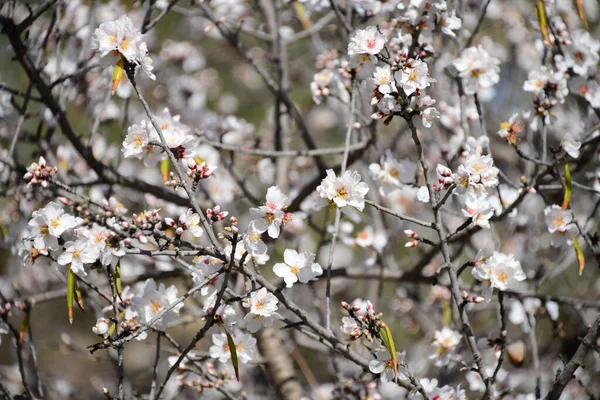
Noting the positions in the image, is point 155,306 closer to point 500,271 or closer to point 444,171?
point 444,171

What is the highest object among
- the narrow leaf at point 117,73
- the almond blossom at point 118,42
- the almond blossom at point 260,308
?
the almond blossom at point 118,42

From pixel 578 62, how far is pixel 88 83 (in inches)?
93.5

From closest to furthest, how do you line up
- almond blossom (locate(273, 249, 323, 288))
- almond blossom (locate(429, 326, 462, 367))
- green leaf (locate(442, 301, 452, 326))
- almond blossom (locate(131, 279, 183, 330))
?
almond blossom (locate(273, 249, 323, 288)) → almond blossom (locate(131, 279, 183, 330)) → almond blossom (locate(429, 326, 462, 367)) → green leaf (locate(442, 301, 452, 326))

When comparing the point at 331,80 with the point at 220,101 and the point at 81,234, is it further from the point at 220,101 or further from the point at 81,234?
the point at 220,101

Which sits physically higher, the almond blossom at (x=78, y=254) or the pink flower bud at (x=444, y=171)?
the almond blossom at (x=78, y=254)

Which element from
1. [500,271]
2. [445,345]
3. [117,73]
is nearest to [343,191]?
[500,271]

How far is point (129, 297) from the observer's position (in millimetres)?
1880

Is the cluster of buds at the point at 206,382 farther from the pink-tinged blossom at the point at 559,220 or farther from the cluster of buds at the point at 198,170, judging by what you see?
the pink-tinged blossom at the point at 559,220

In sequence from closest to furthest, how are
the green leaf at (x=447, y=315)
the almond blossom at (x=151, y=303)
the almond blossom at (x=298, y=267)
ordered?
the almond blossom at (x=298, y=267) → the almond blossom at (x=151, y=303) → the green leaf at (x=447, y=315)

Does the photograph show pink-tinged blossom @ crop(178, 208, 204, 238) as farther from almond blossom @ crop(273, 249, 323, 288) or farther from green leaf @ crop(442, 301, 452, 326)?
green leaf @ crop(442, 301, 452, 326)

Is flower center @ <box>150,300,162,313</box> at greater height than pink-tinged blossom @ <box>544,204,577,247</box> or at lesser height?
greater

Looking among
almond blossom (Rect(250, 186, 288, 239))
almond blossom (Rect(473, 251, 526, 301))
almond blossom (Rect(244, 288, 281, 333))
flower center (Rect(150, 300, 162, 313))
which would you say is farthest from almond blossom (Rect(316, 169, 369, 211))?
flower center (Rect(150, 300, 162, 313))

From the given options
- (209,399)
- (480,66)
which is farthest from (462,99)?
(209,399)

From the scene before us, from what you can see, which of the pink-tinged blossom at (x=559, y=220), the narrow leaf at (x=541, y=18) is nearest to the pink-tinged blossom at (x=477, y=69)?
the narrow leaf at (x=541, y=18)
